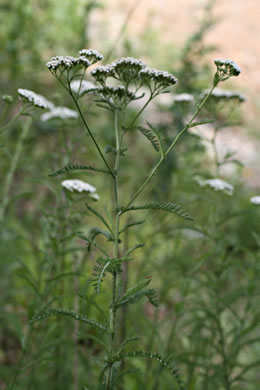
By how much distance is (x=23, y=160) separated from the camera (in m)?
2.54

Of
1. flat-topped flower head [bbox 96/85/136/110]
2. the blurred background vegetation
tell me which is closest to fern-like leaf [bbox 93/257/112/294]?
the blurred background vegetation

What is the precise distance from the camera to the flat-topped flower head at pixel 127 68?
1174mm

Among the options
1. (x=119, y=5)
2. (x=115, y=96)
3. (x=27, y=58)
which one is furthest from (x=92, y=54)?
(x=119, y=5)

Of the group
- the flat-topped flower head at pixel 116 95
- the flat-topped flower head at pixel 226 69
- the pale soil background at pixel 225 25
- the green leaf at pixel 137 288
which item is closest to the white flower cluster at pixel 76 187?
the flat-topped flower head at pixel 116 95

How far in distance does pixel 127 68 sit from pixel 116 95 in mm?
92

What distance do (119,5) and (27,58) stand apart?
647 centimetres

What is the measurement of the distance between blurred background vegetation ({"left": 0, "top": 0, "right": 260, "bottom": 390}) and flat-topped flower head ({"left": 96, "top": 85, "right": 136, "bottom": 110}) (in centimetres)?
45

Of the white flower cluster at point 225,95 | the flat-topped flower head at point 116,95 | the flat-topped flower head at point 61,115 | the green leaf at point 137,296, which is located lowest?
the green leaf at point 137,296

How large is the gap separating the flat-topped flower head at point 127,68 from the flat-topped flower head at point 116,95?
0.12 ft

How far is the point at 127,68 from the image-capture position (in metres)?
1.19

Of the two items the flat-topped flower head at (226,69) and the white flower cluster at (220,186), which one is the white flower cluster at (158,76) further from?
the white flower cluster at (220,186)

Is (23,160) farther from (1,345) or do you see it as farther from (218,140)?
(218,140)

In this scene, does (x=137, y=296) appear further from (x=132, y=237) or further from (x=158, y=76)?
(x=132, y=237)

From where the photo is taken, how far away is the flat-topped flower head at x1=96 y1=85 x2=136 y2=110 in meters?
1.21
